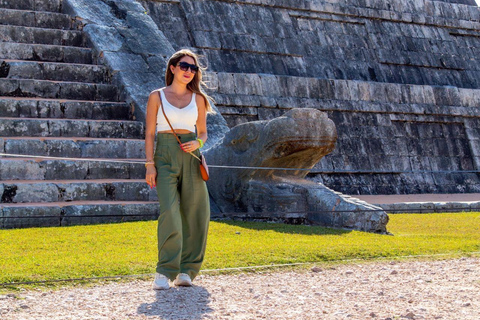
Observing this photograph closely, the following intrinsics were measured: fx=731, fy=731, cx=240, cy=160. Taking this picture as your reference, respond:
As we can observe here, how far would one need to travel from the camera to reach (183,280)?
502cm

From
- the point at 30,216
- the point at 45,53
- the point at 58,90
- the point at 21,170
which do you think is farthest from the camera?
the point at 45,53

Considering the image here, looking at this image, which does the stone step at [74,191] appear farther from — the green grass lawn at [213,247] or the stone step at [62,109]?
the stone step at [62,109]

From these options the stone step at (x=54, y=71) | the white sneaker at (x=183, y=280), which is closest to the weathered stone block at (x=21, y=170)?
the stone step at (x=54, y=71)

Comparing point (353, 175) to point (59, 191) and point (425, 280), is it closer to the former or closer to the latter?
point (59, 191)

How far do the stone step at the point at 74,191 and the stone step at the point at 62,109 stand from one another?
1.61 meters

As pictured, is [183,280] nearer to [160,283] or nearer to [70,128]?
[160,283]

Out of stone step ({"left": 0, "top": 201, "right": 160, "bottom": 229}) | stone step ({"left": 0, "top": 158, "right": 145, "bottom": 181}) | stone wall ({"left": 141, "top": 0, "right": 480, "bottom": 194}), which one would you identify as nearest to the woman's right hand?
stone step ({"left": 0, "top": 201, "right": 160, "bottom": 229})

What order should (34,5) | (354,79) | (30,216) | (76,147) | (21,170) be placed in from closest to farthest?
(30,216) < (21,170) < (76,147) < (34,5) < (354,79)

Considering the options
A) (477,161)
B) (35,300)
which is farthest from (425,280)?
(477,161)

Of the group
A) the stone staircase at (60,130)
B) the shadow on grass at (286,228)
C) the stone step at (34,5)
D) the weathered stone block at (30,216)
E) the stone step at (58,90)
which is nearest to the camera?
the weathered stone block at (30,216)

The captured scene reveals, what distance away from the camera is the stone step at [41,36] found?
36.8 feet

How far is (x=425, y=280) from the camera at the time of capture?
5199mm

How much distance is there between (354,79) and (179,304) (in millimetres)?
11932

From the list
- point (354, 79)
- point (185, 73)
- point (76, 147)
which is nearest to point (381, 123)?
point (354, 79)
